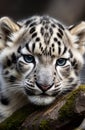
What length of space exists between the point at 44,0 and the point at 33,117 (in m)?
13.3

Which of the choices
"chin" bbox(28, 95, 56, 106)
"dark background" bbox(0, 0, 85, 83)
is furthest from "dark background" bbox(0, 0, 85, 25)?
"chin" bbox(28, 95, 56, 106)

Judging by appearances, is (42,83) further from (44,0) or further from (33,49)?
(44,0)

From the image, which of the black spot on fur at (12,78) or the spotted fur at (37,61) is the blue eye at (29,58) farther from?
the black spot on fur at (12,78)

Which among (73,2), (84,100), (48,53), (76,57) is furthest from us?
(73,2)

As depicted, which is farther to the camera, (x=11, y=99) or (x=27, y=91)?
(x=11, y=99)

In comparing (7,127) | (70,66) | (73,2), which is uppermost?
(73,2)

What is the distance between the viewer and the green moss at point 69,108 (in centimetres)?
822

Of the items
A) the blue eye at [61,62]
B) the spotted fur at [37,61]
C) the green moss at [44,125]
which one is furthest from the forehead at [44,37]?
the green moss at [44,125]

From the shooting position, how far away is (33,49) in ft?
29.5

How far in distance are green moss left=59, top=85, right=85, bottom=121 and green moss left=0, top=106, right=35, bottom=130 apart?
2.82ft

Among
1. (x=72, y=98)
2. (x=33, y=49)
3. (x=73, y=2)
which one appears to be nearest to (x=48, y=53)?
(x=33, y=49)

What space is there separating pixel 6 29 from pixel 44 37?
78 centimetres

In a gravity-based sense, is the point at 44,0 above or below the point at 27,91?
above

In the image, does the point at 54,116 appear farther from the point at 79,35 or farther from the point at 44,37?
the point at 79,35
